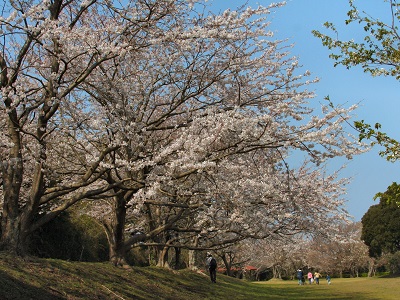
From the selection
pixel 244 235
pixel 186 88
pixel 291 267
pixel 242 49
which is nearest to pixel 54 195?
pixel 186 88

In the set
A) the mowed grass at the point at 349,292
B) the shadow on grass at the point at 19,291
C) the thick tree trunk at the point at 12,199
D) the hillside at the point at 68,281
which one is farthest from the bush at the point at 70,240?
the shadow on grass at the point at 19,291

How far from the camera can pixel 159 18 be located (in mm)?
9094

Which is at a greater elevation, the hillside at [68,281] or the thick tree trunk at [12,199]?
the thick tree trunk at [12,199]

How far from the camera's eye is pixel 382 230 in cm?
4691

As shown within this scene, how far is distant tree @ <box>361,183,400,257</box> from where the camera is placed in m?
46.0

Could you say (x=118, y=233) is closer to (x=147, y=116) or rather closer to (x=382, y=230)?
(x=147, y=116)

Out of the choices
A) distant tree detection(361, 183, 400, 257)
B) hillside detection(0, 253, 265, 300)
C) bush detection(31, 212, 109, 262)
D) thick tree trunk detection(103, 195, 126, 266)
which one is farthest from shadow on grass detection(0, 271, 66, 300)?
distant tree detection(361, 183, 400, 257)

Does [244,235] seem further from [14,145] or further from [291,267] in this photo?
[291,267]

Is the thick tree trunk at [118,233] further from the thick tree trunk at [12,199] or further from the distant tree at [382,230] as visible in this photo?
the distant tree at [382,230]

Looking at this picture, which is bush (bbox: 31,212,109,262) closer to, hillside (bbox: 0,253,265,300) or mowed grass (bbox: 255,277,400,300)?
hillside (bbox: 0,253,265,300)

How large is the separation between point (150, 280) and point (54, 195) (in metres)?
6.93

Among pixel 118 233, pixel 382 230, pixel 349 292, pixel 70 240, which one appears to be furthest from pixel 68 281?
pixel 382 230

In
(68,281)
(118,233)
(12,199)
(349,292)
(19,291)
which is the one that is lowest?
(349,292)

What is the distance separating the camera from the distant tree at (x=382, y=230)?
151 ft
